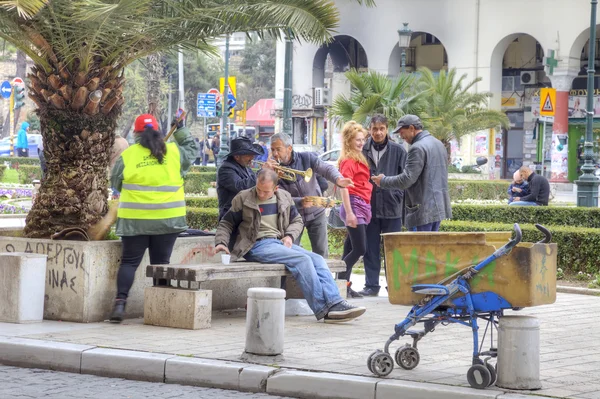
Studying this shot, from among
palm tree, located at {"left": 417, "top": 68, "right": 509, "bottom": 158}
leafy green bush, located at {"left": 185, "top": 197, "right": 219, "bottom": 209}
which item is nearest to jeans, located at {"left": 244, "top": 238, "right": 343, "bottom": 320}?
leafy green bush, located at {"left": 185, "top": 197, "right": 219, "bottom": 209}

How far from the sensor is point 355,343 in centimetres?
839

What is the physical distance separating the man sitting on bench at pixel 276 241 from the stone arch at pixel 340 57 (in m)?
38.1

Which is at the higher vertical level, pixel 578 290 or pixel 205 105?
pixel 205 105

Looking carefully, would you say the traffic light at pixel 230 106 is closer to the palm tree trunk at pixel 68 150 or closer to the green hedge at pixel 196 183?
the green hedge at pixel 196 183

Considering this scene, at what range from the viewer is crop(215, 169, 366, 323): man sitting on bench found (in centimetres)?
936

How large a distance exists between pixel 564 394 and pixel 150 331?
3716mm

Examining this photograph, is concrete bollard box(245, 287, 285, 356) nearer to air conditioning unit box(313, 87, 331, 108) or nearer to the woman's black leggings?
the woman's black leggings

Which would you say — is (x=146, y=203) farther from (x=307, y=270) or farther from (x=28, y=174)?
(x=28, y=174)

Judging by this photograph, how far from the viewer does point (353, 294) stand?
1140 cm

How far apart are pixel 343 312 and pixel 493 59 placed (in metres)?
34.1

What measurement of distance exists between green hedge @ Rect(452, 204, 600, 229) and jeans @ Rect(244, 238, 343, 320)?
25.8 feet

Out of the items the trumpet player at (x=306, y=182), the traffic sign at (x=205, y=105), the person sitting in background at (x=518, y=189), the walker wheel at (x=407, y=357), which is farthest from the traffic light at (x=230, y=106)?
the walker wheel at (x=407, y=357)

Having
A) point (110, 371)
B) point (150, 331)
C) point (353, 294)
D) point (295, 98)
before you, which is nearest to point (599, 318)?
point (353, 294)

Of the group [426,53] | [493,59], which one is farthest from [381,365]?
[426,53]
